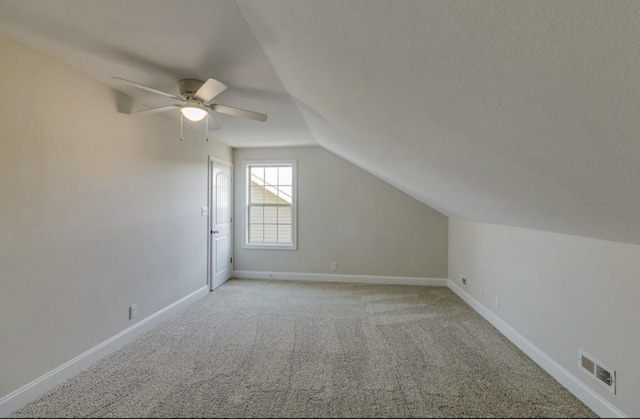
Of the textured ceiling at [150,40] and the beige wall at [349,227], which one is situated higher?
the textured ceiling at [150,40]

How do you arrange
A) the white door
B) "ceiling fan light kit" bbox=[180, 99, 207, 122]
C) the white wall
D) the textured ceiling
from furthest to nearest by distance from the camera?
1. the white door
2. "ceiling fan light kit" bbox=[180, 99, 207, 122]
3. the white wall
4. the textured ceiling

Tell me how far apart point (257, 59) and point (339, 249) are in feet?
10.9

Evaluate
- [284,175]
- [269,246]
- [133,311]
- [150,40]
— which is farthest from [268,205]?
[150,40]

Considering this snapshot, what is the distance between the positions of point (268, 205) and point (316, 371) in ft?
10.5

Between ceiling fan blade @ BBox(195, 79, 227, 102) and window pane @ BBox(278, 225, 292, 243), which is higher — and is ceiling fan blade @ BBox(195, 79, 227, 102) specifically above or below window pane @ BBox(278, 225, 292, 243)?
above

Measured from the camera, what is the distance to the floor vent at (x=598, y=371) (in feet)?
5.27

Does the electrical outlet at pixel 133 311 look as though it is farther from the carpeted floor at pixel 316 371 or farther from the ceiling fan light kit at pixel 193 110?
the ceiling fan light kit at pixel 193 110

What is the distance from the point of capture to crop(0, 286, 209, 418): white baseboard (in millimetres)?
1714

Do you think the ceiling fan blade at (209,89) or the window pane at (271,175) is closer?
the ceiling fan blade at (209,89)

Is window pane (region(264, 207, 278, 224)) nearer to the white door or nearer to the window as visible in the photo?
the window

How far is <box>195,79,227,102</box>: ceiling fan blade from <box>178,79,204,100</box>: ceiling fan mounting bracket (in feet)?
0.50

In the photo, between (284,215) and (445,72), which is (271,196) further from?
(445,72)

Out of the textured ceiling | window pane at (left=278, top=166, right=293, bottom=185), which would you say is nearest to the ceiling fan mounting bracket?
the textured ceiling

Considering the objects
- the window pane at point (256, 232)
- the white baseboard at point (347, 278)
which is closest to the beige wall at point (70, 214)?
the white baseboard at point (347, 278)
